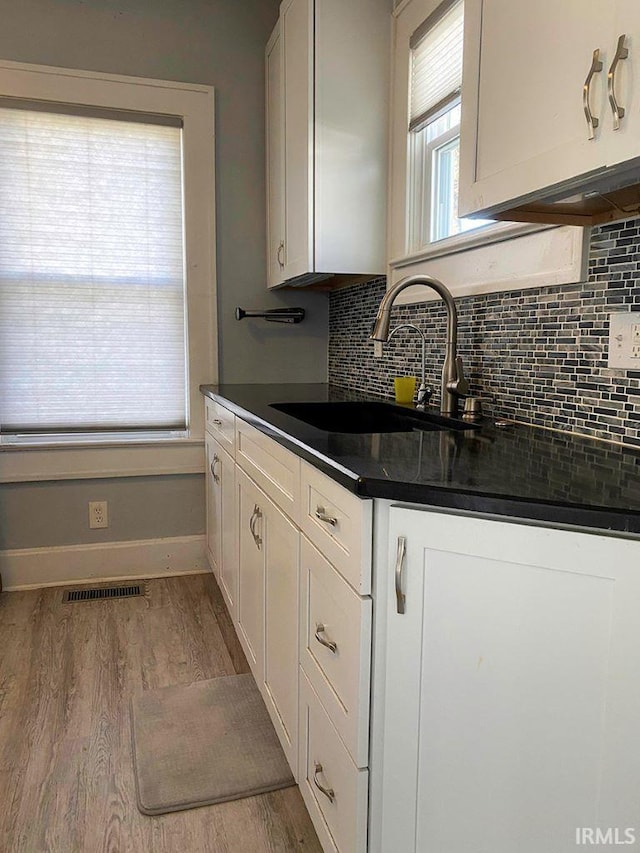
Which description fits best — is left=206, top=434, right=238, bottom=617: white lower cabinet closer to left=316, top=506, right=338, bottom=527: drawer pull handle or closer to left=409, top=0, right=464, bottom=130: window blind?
left=316, top=506, right=338, bottom=527: drawer pull handle

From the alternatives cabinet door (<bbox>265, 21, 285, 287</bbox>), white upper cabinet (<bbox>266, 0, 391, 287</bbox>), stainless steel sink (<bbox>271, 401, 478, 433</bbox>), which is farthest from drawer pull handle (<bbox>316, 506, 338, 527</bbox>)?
cabinet door (<bbox>265, 21, 285, 287</bbox>)

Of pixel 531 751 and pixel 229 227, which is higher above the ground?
pixel 229 227

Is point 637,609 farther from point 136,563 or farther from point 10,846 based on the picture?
point 136,563

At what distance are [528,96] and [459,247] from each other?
742 millimetres

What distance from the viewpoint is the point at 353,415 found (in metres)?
2.22

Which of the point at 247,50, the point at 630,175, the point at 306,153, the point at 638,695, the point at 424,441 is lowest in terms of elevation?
the point at 638,695

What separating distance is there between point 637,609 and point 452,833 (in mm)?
489

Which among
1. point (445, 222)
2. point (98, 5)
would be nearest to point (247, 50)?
point (98, 5)

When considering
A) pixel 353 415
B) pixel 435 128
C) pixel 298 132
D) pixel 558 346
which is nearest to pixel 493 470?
pixel 558 346

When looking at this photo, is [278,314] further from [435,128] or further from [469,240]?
[469,240]

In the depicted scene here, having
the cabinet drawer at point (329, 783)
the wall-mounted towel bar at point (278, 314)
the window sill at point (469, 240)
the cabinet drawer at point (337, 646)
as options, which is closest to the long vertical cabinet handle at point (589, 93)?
the window sill at point (469, 240)

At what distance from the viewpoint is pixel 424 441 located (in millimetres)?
1343

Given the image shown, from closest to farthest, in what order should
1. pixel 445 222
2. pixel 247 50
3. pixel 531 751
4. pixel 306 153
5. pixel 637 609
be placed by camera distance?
pixel 637 609 → pixel 531 751 → pixel 445 222 → pixel 306 153 → pixel 247 50

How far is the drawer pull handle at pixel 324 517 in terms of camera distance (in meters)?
1.14
